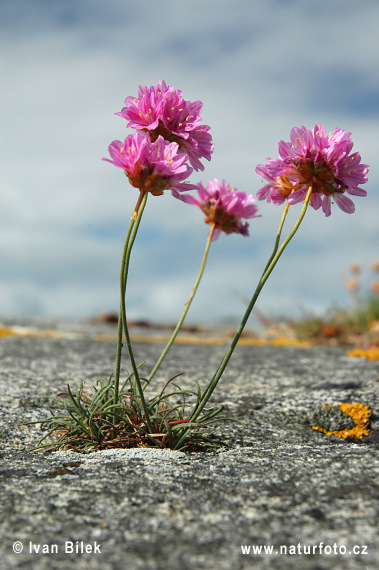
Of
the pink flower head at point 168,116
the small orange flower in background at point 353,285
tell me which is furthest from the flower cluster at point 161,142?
the small orange flower in background at point 353,285

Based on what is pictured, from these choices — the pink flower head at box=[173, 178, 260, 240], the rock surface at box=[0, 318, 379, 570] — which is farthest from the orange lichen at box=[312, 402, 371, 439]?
the pink flower head at box=[173, 178, 260, 240]

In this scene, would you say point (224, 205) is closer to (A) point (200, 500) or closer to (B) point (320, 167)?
(B) point (320, 167)

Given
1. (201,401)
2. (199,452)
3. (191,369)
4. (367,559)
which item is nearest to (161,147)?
(201,401)

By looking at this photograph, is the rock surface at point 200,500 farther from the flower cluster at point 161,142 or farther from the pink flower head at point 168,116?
the pink flower head at point 168,116

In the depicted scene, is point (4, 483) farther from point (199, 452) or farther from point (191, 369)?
point (191, 369)

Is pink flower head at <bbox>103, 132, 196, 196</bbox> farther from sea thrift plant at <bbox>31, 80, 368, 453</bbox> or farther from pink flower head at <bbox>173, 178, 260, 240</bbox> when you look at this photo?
pink flower head at <bbox>173, 178, 260, 240</bbox>

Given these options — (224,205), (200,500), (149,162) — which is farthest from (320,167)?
(200,500)
